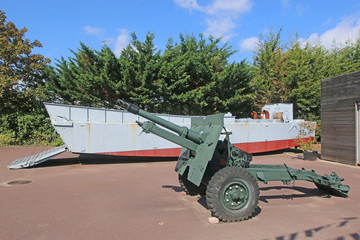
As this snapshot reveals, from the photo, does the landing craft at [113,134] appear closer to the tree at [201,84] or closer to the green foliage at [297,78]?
the tree at [201,84]

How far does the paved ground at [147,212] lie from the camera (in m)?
4.22

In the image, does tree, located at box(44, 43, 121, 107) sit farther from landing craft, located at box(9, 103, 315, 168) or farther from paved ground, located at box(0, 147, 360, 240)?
paved ground, located at box(0, 147, 360, 240)

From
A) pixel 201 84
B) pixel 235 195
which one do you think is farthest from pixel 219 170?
pixel 201 84

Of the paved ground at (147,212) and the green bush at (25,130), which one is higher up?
the green bush at (25,130)

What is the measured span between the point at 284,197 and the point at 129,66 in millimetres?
13456

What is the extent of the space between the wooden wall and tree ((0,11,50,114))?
58.8 ft

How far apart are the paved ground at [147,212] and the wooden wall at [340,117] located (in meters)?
3.38

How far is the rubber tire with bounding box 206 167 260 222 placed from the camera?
4488 mm

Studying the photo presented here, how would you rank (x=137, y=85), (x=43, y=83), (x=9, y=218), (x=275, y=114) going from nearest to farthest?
(x=9, y=218)
(x=275, y=114)
(x=137, y=85)
(x=43, y=83)

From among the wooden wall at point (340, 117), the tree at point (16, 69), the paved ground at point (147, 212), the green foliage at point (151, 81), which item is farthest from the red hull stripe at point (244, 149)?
the tree at point (16, 69)

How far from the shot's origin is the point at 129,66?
56.3 ft

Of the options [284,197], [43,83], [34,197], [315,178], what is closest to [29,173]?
[34,197]

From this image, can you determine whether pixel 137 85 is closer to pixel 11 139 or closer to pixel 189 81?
pixel 189 81

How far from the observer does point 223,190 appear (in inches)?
179
